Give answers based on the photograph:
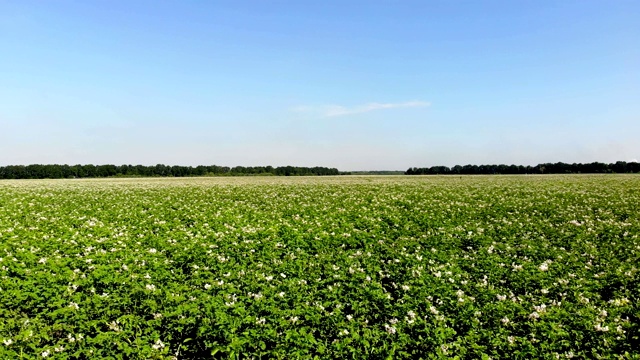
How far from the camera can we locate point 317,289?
392 inches

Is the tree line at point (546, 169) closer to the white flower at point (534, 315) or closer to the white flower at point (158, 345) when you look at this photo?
the white flower at point (534, 315)

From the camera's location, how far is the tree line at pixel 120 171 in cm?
13312

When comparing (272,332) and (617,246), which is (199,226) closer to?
(272,332)

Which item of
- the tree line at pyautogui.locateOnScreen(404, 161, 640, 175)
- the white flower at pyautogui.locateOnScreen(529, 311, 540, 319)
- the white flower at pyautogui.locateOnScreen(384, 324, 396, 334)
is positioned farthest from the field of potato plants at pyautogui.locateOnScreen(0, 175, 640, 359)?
the tree line at pyautogui.locateOnScreen(404, 161, 640, 175)

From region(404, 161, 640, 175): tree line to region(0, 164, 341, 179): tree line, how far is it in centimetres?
5521

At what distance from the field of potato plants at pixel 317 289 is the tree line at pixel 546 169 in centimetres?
12687

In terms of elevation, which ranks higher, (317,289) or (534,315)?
(317,289)

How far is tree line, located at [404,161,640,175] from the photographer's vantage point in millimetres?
121438

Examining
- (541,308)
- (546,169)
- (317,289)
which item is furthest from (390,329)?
(546,169)

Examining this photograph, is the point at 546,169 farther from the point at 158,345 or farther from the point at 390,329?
the point at 158,345

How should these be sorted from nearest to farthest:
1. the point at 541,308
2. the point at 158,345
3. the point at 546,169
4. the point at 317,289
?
the point at 158,345, the point at 541,308, the point at 317,289, the point at 546,169

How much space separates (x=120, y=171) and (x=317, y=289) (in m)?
151

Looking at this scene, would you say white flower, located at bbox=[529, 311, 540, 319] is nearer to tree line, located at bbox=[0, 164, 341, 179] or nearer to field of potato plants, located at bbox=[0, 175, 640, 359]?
field of potato plants, located at bbox=[0, 175, 640, 359]

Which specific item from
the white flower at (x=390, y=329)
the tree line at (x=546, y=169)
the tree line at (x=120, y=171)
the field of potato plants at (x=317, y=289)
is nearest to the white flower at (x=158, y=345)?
the field of potato plants at (x=317, y=289)
